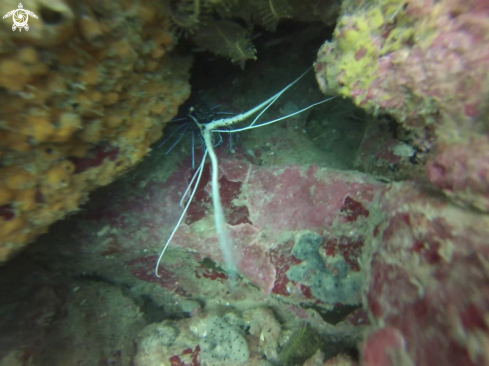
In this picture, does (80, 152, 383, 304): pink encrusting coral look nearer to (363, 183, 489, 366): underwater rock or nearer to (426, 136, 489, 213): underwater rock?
(363, 183, 489, 366): underwater rock

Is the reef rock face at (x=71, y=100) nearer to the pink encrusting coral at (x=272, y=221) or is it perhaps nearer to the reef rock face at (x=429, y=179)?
the pink encrusting coral at (x=272, y=221)

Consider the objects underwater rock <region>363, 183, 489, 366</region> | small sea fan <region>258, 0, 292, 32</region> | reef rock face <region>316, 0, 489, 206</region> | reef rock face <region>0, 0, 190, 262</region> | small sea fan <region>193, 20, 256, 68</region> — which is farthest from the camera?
small sea fan <region>193, 20, 256, 68</region>

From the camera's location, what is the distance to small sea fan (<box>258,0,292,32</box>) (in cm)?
222

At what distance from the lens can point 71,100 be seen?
1573 mm

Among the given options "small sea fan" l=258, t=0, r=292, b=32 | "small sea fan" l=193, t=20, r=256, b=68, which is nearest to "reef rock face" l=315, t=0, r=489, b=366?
"small sea fan" l=258, t=0, r=292, b=32

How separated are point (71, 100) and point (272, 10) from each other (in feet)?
5.60

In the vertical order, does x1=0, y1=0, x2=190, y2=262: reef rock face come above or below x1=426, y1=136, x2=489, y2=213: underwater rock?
above

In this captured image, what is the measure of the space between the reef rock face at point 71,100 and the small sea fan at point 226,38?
17.7 inches

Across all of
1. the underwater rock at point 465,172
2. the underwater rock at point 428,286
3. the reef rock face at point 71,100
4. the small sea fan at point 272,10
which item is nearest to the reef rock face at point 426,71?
the underwater rock at point 465,172

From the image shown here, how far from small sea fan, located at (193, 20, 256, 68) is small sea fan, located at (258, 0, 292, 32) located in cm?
20

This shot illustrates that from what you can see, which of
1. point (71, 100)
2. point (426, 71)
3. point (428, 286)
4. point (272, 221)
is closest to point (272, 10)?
point (426, 71)

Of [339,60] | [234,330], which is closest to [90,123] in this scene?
[339,60]

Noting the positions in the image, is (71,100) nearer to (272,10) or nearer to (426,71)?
(272,10)

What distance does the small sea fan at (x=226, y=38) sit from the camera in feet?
7.68
